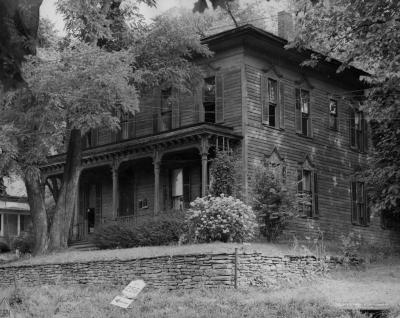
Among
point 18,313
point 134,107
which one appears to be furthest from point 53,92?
point 18,313

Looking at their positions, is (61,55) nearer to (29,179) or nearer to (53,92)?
(53,92)

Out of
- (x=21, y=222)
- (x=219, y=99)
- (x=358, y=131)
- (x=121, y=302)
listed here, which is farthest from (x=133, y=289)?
(x=21, y=222)

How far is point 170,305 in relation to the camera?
626 inches

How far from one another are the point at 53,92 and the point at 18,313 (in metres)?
7.75

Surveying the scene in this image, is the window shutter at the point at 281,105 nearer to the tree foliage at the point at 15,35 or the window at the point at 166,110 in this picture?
the window at the point at 166,110

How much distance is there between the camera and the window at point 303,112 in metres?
30.0

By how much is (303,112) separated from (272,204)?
885 centimetres

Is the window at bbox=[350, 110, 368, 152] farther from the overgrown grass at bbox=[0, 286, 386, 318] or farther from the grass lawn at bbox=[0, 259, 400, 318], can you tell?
the overgrown grass at bbox=[0, 286, 386, 318]

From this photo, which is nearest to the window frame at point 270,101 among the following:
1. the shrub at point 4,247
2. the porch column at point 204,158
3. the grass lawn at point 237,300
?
the porch column at point 204,158

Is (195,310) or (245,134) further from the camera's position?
(245,134)

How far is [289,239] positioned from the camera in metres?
26.9

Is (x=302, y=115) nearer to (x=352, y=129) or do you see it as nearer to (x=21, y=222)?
(x=352, y=129)

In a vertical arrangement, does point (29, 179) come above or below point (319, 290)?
above

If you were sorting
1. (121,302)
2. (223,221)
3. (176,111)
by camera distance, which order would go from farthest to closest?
(176,111), (223,221), (121,302)
